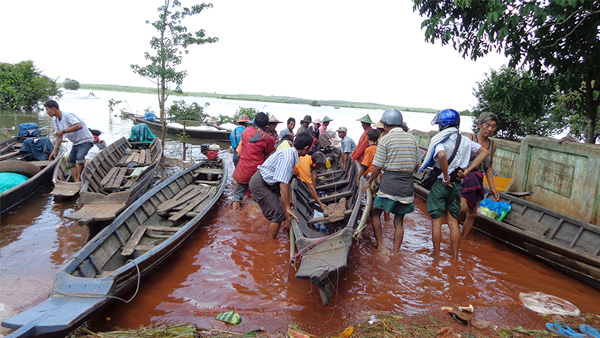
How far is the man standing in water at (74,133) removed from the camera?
20.3ft

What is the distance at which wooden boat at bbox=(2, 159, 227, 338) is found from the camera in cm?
251

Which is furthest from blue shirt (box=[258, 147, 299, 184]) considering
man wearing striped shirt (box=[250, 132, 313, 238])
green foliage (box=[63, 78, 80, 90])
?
green foliage (box=[63, 78, 80, 90])

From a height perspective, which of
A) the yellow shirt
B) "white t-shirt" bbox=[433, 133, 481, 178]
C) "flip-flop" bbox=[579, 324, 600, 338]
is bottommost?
"flip-flop" bbox=[579, 324, 600, 338]

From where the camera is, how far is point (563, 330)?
10.2ft

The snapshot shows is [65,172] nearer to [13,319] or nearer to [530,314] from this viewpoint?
[13,319]

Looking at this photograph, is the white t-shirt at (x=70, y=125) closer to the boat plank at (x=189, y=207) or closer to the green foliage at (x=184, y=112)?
the boat plank at (x=189, y=207)

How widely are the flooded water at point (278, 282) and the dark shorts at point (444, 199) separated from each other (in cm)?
91

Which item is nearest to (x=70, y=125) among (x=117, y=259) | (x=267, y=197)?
(x=117, y=259)

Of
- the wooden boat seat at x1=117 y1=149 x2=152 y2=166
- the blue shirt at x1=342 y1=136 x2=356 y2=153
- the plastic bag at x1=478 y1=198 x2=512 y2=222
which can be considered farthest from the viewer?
the wooden boat seat at x1=117 y1=149 x2=152 y2=166

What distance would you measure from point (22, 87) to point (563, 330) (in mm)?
29128

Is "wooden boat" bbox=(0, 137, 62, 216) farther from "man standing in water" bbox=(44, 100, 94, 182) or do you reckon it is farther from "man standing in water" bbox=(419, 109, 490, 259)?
"man standing in water" bbox=(419, 109, 490, 259)

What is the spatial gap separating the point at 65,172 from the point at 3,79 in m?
19.2

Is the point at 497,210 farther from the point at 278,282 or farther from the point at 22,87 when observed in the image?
the point at 22,87

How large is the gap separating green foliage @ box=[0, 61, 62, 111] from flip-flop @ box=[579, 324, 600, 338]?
28.3m
